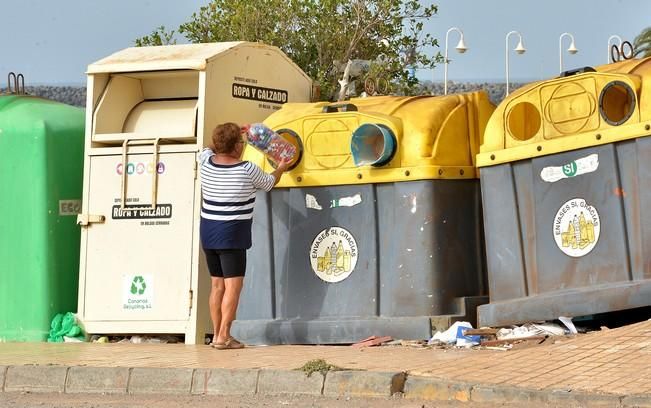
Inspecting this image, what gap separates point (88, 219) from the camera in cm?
945

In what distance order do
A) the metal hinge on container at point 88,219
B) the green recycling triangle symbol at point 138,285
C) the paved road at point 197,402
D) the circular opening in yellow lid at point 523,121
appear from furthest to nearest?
the metal hinge on container at point 88,219
the green recycling triangle symbol at point 138,285
the circular opening in yellow lid at point 523,121
the paved road at point 197,402

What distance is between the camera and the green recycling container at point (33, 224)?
31.6 feet

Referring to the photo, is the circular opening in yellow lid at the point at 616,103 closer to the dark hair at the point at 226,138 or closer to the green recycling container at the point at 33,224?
the dark hair at the point at 226,138

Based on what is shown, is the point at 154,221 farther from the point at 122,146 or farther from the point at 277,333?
the point at 277,333

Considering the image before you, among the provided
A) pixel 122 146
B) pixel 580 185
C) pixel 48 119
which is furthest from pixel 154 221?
pixel 580 185

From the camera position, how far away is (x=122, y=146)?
944 centimetres

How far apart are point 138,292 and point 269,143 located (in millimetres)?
1783

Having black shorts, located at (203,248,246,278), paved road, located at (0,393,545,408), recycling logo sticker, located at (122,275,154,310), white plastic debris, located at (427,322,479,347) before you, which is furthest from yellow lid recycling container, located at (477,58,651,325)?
recycling logo sticker, located at (122,275,154,310)

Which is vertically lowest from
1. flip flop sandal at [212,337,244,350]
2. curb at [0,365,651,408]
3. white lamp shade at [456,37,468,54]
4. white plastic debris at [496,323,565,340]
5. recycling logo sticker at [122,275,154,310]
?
curb at [0,365,651,408]

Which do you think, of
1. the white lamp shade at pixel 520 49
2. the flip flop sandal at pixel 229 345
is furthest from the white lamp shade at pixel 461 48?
the flip flop sandal at pixel 229 345

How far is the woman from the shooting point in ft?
26.3

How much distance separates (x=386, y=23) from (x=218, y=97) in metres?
5.02

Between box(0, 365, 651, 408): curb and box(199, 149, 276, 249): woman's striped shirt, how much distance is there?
1.29 metres

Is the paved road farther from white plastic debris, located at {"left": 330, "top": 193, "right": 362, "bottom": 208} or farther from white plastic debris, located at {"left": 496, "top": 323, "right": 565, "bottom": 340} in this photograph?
white plastic debris, located at {"left": 330, "top": 193, "right": 362, "bottom": 208}
